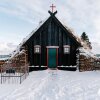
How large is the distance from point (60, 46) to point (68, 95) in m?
14.5

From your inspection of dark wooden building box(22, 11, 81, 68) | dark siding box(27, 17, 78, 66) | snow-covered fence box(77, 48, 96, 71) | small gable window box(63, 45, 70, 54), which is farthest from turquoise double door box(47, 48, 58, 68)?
snow-covered fence box(77, 48, 96, 71)

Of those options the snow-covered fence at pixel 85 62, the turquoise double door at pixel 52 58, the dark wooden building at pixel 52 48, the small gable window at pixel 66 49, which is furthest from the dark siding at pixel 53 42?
the snow-covered fence at pixel 85 62

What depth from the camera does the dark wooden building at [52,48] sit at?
1064 inches

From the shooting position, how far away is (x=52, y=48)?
1066 inches

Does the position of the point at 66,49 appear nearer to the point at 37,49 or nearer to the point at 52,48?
the point at 52,48

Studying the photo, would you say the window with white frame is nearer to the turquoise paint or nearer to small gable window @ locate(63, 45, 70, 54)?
small gable window @ locate(63, 45, 70, 54)

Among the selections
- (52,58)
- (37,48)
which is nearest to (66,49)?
(52,58)

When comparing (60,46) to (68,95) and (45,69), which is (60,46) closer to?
(45,69)

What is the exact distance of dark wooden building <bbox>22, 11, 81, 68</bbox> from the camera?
2703 centimetres

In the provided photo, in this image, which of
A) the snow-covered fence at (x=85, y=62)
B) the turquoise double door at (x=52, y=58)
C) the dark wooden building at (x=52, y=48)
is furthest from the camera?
the turquoise double door at (x=52, y=58)

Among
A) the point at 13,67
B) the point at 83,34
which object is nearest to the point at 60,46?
the point at 13,67

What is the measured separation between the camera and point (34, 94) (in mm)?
13289

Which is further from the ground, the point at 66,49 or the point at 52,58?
the point at 66,49

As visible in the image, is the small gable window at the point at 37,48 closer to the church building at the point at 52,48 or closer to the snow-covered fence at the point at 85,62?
the church building at the point at 52,48
